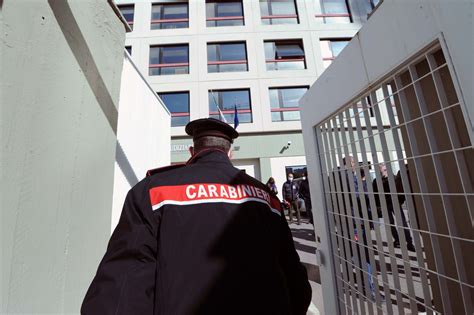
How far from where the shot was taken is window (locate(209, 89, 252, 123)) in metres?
11.3

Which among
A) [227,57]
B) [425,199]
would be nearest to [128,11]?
[227,57]

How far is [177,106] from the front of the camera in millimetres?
11469

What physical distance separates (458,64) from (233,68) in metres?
11.8

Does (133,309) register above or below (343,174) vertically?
below

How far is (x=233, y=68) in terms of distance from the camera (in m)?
11.9

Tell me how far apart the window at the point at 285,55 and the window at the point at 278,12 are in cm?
120

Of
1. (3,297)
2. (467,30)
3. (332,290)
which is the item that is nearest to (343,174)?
(332,290)

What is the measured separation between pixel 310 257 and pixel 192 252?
13.9 ft

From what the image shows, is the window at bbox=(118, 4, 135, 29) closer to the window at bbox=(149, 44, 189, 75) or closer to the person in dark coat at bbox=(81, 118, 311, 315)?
the window at bbox=(149, 44, 189, 75)

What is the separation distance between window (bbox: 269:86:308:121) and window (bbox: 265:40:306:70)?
4.02 ft

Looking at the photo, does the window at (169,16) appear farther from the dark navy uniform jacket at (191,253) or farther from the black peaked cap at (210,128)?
the dark navy uniform jacket at (191,253)

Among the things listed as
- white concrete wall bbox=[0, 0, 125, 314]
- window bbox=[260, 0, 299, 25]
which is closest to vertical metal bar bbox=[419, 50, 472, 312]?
white concrete wall bbox=[0, 0, 125, 314]

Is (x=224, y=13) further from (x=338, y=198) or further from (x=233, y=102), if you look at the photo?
(x=338, y=198)

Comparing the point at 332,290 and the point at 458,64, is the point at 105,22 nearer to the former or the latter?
the point at 458,64
